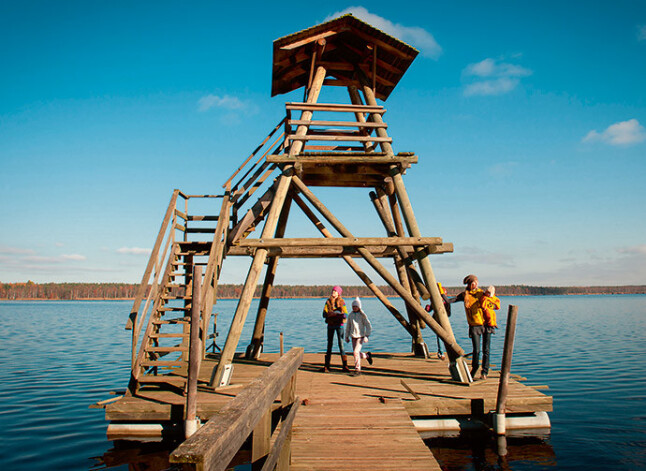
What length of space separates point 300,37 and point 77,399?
487 inches

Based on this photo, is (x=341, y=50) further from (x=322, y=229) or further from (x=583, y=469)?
(x=583, y=469)

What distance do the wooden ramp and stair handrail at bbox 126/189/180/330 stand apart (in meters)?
4.22

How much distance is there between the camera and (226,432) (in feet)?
7.36

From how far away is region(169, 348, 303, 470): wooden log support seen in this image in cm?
189

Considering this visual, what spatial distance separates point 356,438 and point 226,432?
154 inches

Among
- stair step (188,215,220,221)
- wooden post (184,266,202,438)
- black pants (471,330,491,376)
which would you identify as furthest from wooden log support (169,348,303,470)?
stair step (188,215,220,221)

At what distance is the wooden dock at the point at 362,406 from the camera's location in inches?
201

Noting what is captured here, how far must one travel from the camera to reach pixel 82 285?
16900 cm

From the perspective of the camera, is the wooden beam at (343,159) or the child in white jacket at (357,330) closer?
the child in white jacket at (357,330)

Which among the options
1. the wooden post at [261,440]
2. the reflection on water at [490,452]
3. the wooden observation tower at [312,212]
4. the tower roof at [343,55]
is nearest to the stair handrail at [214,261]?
the wooden observation tower at [312,212]

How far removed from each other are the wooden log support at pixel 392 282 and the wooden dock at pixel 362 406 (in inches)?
32.8

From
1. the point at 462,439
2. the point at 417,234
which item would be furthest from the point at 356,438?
the point at 417,234

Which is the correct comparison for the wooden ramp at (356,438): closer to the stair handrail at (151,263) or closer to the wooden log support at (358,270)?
the wooden log support at (358,270)

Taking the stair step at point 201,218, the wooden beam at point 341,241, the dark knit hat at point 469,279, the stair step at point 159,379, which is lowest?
the stair step at point 159,379
